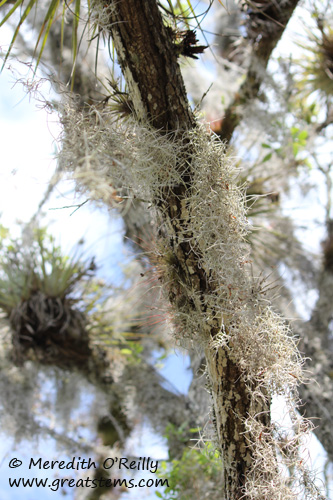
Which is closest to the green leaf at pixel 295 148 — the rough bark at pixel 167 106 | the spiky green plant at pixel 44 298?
the spiky green plant at pixel 44 298

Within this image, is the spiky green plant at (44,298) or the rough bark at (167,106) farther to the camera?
the spiky green plant at (44,298)

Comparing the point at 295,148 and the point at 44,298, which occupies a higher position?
the point at 295,148

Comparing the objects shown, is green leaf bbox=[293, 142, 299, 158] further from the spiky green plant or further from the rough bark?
the rough bark

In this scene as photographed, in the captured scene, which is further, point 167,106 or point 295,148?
point 295,148

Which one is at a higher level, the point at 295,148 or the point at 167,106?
the point at 295,148

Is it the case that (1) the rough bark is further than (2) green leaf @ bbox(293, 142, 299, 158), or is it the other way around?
(2) green leaf @ bbox(293, 142, 299, 158)

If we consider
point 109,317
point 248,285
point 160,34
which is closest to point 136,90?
point 160,34

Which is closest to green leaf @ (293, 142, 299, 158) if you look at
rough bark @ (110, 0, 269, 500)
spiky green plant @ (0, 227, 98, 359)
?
spiky green plant @ (0, 227, 98, 359)

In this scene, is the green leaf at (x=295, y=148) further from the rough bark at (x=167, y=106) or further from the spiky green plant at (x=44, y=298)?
the rough bark at (x=167, y=106)

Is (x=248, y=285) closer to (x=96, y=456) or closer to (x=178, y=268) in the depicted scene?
(x=178, y=268)

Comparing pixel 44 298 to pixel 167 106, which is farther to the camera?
pixel 44 298

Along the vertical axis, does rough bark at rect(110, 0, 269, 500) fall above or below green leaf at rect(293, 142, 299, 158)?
below
